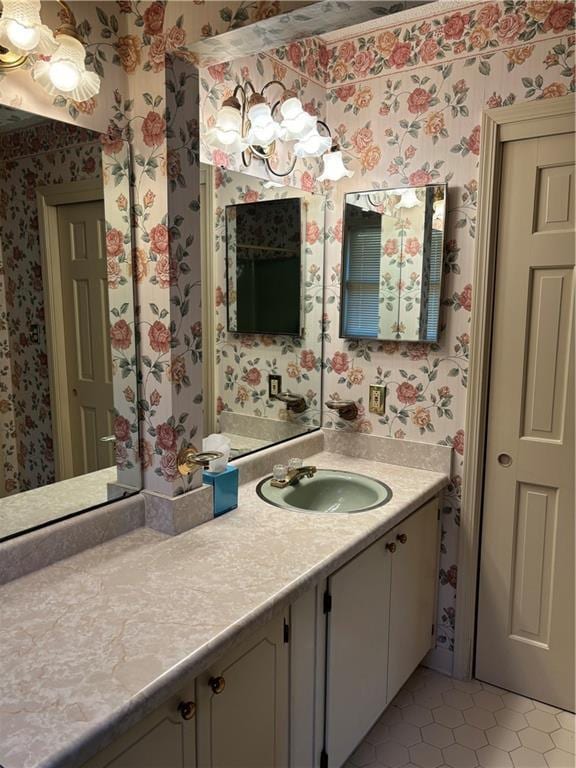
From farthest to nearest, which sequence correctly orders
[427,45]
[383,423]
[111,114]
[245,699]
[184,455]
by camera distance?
1. [383,423]
2. [427,45]
3. [184,455]
4. [111,114]
5. [245,699]

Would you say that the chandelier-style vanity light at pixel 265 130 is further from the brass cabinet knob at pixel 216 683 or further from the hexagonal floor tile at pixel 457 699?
the hexagonal floor tile at pixel 457 699

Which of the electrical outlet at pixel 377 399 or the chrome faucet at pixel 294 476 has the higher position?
the electrical outlet at pixel 377 399

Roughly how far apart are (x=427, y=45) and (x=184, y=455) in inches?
67.5

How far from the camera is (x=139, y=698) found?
94 centimetres

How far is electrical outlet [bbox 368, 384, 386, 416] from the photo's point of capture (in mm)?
2311

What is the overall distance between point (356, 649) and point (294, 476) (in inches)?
23.7

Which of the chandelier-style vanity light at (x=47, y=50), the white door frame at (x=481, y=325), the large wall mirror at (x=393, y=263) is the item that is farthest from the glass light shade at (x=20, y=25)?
the white door frame at (x=481, y=325)

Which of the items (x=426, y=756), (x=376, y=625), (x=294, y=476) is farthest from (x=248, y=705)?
(x=426, y=756)

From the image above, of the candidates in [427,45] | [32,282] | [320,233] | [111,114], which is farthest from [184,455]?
[427,45]

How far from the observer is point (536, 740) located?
6.43ft

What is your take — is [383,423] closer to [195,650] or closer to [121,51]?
[195,650]

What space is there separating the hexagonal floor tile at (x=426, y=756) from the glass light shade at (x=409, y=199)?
1919 millimetres

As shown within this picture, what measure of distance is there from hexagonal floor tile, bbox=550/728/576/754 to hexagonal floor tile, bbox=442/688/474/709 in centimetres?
29

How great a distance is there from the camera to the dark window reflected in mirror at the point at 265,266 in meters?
2.02
